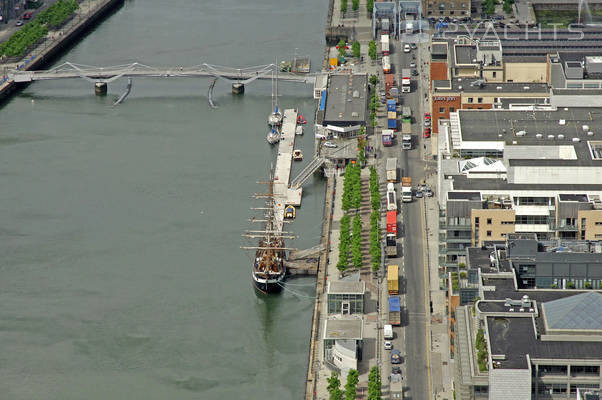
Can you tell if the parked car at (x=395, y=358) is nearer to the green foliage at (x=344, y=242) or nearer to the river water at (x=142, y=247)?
the river water at (x=142, y=247)

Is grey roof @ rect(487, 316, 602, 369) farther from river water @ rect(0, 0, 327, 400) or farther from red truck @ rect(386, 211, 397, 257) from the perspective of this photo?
red truck @ rect(386, 211, 397, 257)

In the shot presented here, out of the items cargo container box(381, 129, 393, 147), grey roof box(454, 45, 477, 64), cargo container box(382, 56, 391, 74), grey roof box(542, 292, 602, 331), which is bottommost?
grey roof box(542, 292, 602, 331)

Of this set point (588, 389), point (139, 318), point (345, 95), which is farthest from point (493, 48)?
point (588, 389)

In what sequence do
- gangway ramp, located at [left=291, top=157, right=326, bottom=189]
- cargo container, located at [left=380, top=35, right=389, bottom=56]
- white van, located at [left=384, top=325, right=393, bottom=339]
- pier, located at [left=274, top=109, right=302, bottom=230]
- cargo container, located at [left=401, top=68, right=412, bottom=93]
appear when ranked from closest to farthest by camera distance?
white van, located at [left=384, top=325, right=393, bottom=339], pier, located at [left=274, top=109, right=302, bottom=230], gangway ramp, located at [left=291, top=157, right=326, bottom=189], cargo container, located at [left=401, top=68, right=412, bottom=93], cargo container, located at [left=380, top=35, right=389, bottom=56]

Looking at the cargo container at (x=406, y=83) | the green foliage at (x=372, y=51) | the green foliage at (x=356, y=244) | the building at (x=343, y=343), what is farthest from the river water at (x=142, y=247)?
the green foliage at (x=372, y=51)

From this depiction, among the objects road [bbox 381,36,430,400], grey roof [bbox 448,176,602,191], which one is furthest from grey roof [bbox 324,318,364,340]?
grey roof [bbox 448,176,602,191]

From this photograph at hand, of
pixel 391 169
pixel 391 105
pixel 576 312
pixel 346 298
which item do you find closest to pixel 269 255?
pixel 346 298

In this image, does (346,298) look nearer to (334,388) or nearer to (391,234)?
(334,388)
